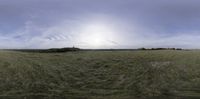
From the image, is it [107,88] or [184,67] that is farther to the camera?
[184,67]

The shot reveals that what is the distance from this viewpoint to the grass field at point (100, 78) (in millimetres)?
24781

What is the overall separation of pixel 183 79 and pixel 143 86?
15.6 feet

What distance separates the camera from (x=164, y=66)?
32.6m

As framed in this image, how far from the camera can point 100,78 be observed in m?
29.3

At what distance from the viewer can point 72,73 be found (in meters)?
30.6

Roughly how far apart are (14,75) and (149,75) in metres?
13.4

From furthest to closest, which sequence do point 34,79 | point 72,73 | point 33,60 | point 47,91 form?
point 33,60 → point 72,73 → point 34,79 → point 47,91

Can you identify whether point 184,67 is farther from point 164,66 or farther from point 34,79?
point 34,79

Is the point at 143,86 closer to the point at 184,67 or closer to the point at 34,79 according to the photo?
the point at 184,67

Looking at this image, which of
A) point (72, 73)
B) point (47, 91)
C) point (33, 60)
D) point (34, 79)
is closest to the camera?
point (47, 91)

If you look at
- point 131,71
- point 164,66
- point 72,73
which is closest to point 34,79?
point 72,73

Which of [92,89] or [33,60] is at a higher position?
[33,60]

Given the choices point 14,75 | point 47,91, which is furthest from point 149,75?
point 14,75

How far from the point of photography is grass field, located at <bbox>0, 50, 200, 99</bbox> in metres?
24.8
